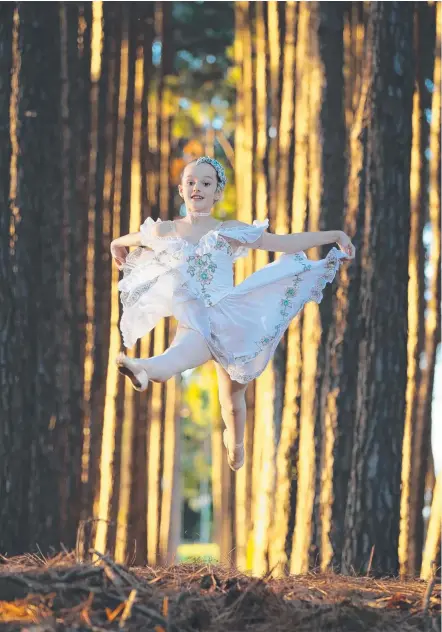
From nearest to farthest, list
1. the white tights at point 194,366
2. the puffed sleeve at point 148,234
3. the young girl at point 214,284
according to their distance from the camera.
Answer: the white tights at point 194,366 → the young girl at point 214,284 → the puffed sleeve at point 148,234

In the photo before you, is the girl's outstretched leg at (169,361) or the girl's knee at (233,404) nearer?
the girl's outstretched leg at (169,361)

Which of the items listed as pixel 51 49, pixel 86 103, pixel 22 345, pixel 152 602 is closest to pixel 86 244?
pixel 86 103

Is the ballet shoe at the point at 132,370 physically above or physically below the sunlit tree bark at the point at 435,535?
above

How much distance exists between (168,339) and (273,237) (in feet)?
19.4

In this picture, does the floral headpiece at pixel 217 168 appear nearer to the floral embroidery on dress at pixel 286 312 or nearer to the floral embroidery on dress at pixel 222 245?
the floral embroidery on dress at pixel 222 245

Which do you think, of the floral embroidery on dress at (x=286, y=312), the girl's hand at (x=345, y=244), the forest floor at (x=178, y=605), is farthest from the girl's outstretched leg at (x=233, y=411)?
the forest floor at (x=178, y=605)

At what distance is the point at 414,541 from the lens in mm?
12203

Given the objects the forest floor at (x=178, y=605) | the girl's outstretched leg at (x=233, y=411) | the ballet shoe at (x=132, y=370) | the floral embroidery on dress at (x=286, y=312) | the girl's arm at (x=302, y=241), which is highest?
the girl's arm at (x=302, y=241)

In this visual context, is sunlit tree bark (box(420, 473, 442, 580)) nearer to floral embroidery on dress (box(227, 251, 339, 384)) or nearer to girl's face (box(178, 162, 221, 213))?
floral embroidery on dress (box(227, 251, 339, 384))

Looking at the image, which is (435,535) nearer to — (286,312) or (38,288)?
(286,312)

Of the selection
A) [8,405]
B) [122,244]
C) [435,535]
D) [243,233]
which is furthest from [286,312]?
[435,535]

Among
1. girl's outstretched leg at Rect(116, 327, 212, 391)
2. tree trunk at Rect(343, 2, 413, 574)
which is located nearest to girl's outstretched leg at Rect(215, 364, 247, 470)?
girl's outstretched leg at Rect(116, 327, 212, 391)

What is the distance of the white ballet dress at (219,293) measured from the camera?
23.1 feet

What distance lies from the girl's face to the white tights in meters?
0.71
